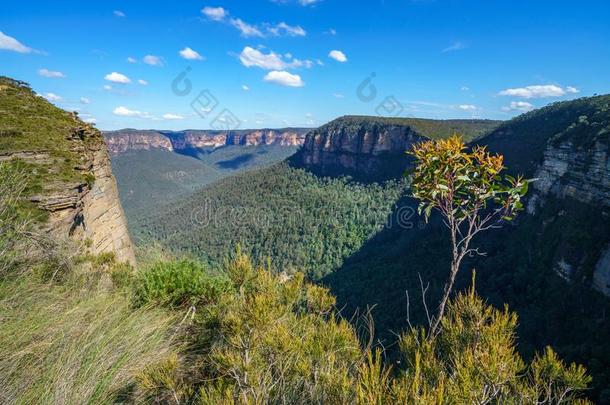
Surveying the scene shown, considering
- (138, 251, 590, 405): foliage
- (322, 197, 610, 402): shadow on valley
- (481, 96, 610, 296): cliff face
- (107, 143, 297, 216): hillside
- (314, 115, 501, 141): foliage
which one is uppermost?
(314, 115, 501, 141): foliage

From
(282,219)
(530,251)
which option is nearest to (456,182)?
(530,251)

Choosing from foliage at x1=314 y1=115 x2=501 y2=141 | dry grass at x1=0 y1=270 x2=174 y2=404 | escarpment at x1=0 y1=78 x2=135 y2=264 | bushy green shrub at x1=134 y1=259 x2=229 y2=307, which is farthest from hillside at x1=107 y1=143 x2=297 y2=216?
dry grass at x1=0 y1=270 x2=174 y2=404

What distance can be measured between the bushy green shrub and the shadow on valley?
31.6ft

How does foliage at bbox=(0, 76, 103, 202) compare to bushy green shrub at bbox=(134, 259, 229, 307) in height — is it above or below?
above

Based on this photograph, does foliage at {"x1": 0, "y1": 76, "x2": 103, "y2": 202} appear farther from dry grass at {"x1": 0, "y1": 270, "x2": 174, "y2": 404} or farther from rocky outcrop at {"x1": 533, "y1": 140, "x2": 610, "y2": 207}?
rocky outcrop at {"x1": 533, "y1": 140, "x2": 610, "y2": 207}

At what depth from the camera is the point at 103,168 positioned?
1409cm

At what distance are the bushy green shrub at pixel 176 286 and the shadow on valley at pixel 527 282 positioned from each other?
963 cm

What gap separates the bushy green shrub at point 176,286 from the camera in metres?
5.02

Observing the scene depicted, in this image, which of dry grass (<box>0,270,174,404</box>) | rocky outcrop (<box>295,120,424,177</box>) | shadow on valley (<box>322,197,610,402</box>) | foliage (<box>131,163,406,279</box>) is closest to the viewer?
dry grass (<box>0,270,174,404</box>)

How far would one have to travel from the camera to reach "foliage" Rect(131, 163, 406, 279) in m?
63.4

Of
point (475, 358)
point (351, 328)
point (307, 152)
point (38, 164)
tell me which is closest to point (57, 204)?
point (38, 164)

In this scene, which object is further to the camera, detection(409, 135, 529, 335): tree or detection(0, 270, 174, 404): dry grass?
detection(409, 135, 529, 335): tree

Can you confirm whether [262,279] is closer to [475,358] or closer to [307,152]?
[475,358]

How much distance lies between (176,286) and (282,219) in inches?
2701
